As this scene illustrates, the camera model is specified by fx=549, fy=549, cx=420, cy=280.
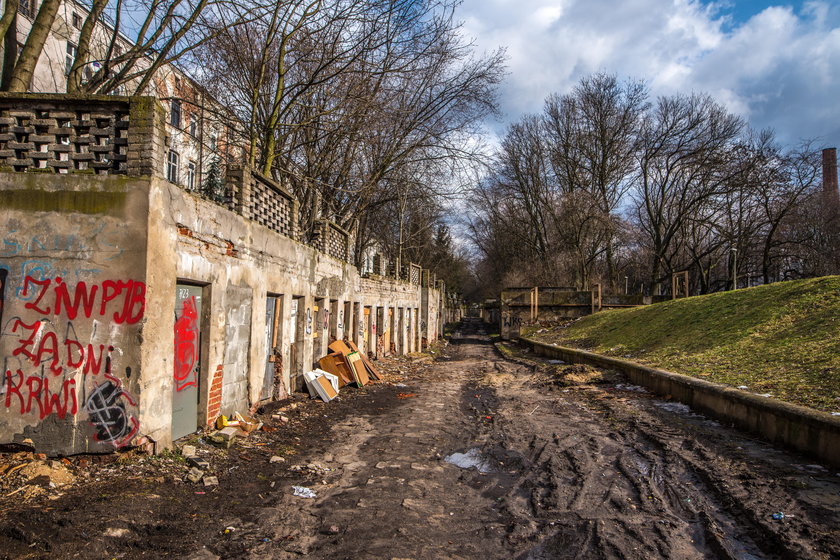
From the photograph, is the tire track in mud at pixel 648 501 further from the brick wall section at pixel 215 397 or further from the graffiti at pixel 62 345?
the graffiti at pixel 62 345

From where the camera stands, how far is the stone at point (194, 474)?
564cm

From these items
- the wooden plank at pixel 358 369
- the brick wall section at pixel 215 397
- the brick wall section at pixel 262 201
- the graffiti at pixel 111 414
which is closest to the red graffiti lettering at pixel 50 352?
the graffiti at pixel 111 414

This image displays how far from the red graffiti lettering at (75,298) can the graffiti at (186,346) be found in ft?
3.67

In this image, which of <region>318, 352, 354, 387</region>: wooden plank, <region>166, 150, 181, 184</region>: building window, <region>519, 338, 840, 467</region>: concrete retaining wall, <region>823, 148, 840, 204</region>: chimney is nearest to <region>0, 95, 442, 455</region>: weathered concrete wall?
<region>318, 352, 354, 387</region>: wooden plank

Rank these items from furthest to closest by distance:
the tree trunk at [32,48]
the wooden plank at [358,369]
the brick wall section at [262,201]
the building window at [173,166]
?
1. the building window at [173,166]
2. the wooden plank at [358,369]
3. the brick wall section at [262,201]
4. the tree trunk at [32,48]

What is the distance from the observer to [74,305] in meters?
5.70

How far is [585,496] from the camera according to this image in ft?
18.2

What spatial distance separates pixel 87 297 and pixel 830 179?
46.3 metres

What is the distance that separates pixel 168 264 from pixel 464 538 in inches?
168

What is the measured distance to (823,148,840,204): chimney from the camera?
3388 cm

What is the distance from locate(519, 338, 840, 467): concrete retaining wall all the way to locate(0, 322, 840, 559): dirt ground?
0.24 metres

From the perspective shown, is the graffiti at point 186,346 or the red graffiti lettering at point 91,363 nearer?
the red graffiti lettering at point 91,363

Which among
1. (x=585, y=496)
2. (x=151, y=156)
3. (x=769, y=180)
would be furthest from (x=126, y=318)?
(x=769, y=180)

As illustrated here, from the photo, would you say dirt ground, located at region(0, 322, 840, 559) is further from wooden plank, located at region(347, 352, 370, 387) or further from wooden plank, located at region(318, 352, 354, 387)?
wooden plank, located at region(347, 352, 370, 387)
